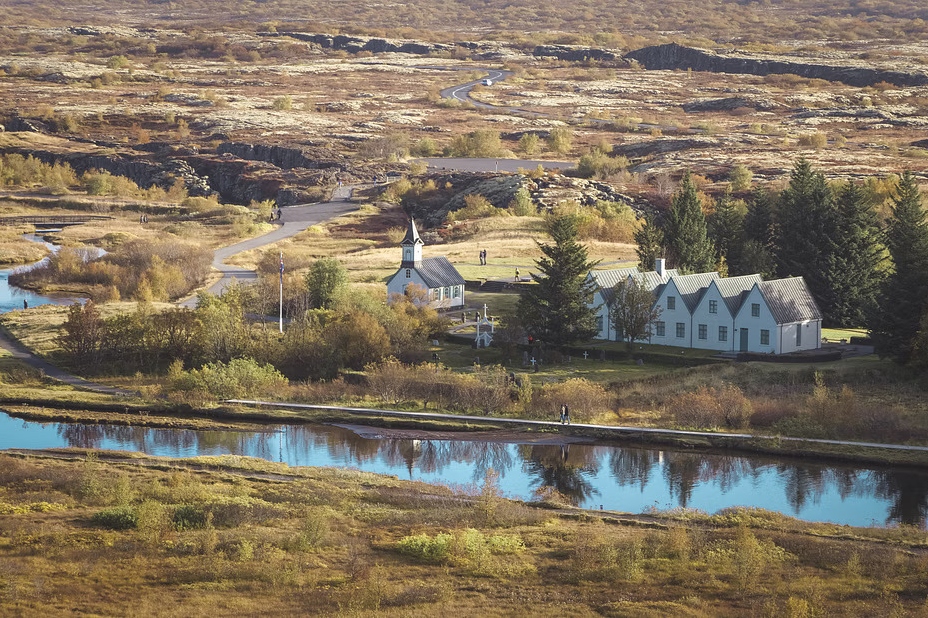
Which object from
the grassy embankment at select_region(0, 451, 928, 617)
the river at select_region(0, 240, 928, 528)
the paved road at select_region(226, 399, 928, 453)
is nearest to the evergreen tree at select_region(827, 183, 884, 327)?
the paved road at select_region(226, 399, 928, 453)

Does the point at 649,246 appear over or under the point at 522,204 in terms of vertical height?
under

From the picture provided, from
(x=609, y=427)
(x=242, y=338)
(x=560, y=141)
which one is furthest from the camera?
(x=560, y=141)

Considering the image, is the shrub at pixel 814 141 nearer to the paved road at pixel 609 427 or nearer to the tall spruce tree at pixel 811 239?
the tall spruce tree at pixel 811 239

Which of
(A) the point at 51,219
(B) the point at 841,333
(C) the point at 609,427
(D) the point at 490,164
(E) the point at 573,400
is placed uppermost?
(D) the point at 490,164

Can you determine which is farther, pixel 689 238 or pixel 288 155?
pixel 288 155

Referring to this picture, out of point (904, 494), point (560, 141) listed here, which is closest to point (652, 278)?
point (904, 494)

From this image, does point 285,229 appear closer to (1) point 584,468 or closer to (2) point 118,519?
(1) point 584,468

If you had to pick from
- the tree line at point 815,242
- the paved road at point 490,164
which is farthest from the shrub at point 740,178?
the tree line at point 815,242

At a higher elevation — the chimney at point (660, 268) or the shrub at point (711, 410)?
the chimney at point (660, 268)
